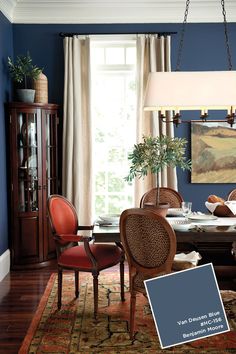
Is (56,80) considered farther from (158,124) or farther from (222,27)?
(222,27)

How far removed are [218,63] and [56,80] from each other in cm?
196

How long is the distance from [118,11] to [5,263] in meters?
3.14

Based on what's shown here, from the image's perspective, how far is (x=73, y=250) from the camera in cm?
382

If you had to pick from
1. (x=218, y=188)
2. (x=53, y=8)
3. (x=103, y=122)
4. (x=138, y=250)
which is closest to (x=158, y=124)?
(x=103, y=122)

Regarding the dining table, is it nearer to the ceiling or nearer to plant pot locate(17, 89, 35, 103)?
plant pot locate(17, 89, 35, 103)

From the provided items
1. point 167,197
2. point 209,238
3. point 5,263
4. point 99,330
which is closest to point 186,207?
point 209,238

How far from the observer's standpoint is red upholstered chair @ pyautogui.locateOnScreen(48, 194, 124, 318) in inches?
140

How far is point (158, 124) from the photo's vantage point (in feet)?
18.3

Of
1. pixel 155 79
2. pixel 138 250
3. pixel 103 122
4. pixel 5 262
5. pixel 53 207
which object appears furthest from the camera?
pixel 103 122

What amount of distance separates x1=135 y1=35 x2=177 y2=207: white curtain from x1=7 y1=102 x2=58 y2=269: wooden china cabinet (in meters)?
1.10

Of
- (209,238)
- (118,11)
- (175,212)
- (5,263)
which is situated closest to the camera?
(209,238)

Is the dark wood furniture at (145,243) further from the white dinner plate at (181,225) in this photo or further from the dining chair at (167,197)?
the dining chair at (167,197)

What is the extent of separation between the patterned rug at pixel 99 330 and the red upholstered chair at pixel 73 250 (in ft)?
0.48

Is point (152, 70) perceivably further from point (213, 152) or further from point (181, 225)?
point (181, 225)
